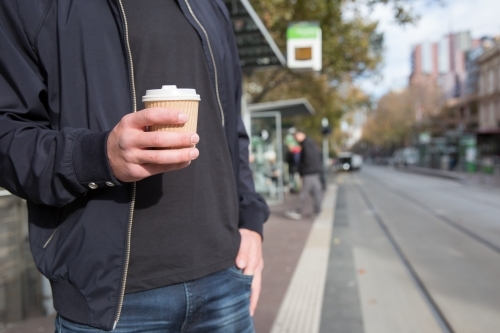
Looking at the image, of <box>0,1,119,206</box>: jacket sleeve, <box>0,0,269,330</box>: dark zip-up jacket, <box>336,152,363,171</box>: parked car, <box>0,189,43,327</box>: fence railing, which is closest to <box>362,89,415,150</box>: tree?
<box>336,152,363,171</box>: parked car

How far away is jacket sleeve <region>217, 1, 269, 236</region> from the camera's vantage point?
1376 mm

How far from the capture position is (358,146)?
12275 cm

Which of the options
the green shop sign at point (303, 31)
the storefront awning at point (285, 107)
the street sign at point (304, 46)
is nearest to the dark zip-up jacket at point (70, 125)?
the street sign at point (304, 46)

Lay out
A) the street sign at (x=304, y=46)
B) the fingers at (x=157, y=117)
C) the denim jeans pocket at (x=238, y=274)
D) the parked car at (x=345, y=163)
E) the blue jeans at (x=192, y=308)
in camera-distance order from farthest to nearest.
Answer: the parked car at (x=345, y=163) → the street sign at (x=304, y=46) → the denim jeans pocket at (x=238, y=274) → the blue jeans at (x=192, y=308) → the fingers at (x=157, y=117)

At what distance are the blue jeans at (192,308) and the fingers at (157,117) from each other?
0.42 m

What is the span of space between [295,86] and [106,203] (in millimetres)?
18653

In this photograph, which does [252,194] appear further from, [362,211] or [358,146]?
[358,146]

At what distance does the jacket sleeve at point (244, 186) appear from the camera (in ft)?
4.51

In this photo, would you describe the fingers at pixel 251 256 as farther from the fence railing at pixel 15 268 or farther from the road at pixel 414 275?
the road at pixel 414 275

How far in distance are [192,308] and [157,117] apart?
513 millimetres

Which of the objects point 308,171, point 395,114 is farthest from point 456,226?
point 395,114

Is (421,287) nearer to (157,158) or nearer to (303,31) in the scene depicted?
(157,158)

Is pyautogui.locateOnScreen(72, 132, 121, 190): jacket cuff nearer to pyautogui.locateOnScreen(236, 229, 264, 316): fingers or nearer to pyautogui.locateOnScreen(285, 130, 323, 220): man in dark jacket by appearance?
pyautogui.locateOnScreen(236, 229, 264, 316): fingers

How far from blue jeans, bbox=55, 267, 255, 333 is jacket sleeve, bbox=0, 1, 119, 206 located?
282mm
